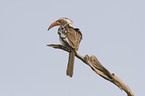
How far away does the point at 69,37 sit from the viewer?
259 cm

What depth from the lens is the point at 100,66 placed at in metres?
2.46

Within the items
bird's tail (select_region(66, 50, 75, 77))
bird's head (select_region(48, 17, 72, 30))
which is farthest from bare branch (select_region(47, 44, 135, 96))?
bird's head (select_region(48, 17, 72, 30))

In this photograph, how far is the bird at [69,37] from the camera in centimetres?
249

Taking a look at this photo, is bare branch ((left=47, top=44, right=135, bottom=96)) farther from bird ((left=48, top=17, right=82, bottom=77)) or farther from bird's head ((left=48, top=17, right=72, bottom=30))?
bird's head ((left=48, top=17, right=72, bottom=30))

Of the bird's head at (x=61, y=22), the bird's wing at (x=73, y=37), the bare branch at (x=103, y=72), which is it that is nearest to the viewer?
the bare branch at (x=103, y=72)

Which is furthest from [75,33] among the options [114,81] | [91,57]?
[114,81]

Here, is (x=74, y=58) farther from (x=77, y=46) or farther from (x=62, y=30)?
(x=62, y=30)

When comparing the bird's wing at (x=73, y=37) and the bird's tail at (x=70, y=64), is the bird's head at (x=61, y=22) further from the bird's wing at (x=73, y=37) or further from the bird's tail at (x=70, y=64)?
the bird's tail at (x=70, y=64)

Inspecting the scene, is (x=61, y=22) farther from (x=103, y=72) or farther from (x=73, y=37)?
(x=103, y=72)

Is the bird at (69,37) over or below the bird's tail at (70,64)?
over

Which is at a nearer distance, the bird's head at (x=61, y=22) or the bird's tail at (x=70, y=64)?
the bird's tail at (x=70, y=64)

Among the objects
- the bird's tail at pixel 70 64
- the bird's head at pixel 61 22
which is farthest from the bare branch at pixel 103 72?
the bird's head at pixel 61 22

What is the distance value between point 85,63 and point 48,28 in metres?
0.52

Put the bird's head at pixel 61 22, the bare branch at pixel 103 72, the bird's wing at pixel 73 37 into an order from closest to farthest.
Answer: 1. the bare branch at pixel 103 72
2. the bird's wing at pixel 73 37
3. the bird's head at pixel 61 22
